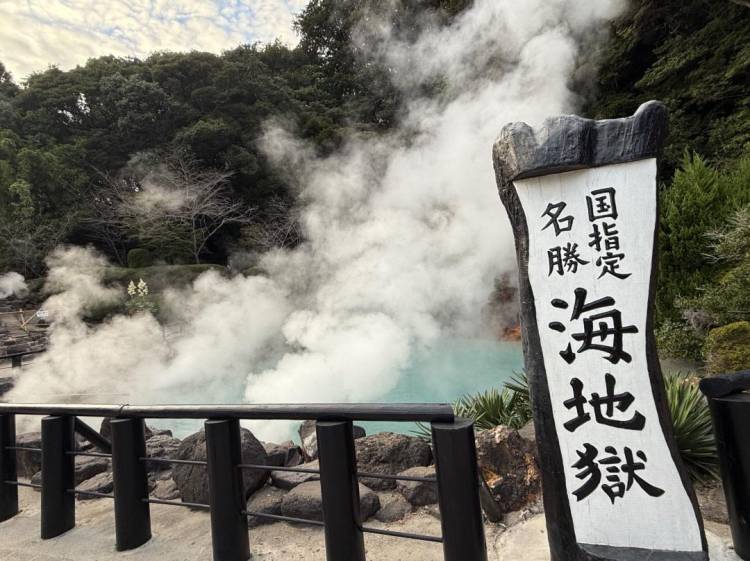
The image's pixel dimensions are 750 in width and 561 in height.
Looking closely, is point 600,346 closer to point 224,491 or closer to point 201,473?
point 224,491

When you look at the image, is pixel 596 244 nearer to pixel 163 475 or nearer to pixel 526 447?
pixel 526 447

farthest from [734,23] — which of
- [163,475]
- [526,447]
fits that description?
[163,475]

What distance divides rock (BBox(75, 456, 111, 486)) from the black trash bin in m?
4.62

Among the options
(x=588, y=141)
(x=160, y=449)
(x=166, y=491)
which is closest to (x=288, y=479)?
(x=166, y=491)

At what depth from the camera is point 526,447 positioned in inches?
111

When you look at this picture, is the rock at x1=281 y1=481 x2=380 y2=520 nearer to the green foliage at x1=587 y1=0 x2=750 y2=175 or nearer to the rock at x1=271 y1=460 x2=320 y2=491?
the rock at x1=271 y1=460 x2=320 y2=491

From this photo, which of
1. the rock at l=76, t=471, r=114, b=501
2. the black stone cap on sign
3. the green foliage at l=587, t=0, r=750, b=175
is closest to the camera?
the black stone cap on sign

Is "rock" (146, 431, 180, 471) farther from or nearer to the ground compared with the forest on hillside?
nearer to the ground

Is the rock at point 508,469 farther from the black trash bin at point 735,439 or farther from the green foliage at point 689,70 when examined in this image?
the green foliage at point 689,70

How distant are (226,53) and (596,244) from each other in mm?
22600

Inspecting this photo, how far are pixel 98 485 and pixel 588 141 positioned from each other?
418 cm

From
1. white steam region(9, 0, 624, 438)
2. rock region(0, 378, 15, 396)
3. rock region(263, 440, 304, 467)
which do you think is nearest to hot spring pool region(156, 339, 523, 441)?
white steam region(9, 0, 624, 438)

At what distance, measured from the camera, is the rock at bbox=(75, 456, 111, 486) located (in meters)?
3.86

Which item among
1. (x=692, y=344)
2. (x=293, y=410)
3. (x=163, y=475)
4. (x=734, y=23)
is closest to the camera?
(x=293, y=410)
